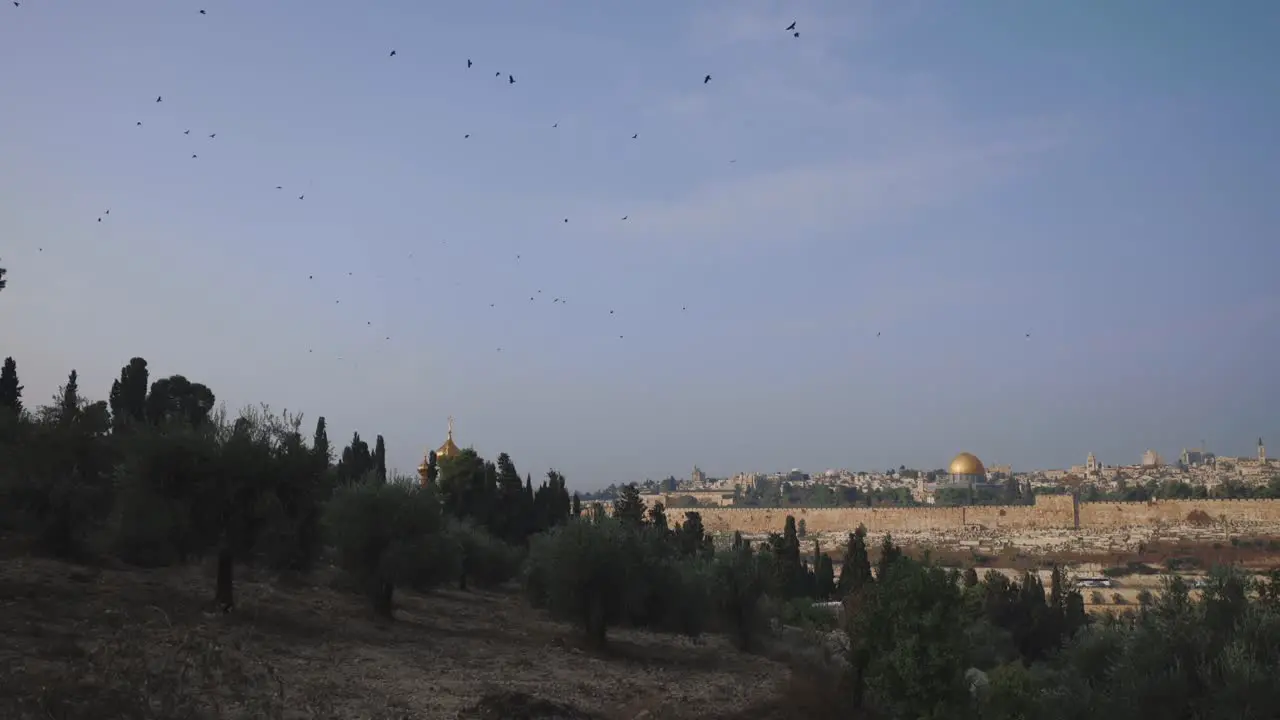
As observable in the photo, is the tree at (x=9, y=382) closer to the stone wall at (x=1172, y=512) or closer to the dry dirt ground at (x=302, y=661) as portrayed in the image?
the dry dirt ground at (x=302, y=661)

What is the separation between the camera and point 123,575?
24.3 m

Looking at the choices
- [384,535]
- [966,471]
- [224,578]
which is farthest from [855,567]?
[966,471]

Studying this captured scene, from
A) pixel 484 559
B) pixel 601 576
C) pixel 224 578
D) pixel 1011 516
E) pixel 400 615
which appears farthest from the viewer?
pixel 1011 516

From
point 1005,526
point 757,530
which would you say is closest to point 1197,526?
point 1005,526

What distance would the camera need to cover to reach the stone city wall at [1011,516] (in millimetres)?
112312

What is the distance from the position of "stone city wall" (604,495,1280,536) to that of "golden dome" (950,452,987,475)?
167 feet

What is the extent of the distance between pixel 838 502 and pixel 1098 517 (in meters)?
78.4

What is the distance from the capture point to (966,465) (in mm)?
184750

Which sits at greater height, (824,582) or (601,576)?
(601,576)

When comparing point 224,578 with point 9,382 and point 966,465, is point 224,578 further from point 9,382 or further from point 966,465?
point 966,465

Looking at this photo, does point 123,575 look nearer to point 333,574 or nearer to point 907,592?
point 333,574

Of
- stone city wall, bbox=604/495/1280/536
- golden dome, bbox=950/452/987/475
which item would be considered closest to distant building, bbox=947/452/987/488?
golden dome, bbox=950/452/987/475

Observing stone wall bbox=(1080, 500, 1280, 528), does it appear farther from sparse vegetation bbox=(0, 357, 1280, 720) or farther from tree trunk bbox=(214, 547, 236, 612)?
tree trunk bbox=(214, 547, 236, 612)

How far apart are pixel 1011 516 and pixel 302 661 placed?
405ft
